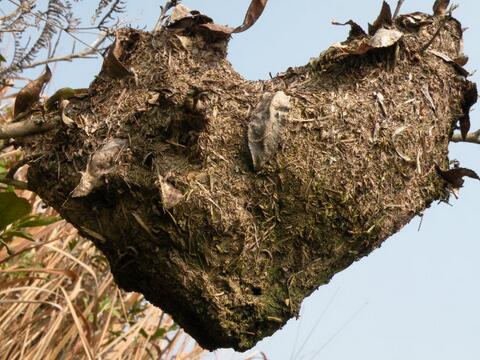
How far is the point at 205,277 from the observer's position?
153cm

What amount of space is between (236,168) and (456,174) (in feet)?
1.78

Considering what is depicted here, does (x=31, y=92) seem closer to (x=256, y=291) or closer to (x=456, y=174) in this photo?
(x=256, y=291)

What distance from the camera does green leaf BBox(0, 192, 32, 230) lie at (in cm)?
189

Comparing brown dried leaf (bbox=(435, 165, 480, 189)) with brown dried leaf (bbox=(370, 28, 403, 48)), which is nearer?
brown dried leaf (bbox=(370, 28, 403, 48))

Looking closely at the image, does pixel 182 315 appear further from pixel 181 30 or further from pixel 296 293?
A: pixel 181 30

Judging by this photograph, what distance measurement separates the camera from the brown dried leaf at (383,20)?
67.2 inches

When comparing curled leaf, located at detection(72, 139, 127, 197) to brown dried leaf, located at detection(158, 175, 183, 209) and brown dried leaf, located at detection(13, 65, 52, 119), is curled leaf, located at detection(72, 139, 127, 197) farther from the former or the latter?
brown dried leaf, located at detection(13, 65, 52, 119)

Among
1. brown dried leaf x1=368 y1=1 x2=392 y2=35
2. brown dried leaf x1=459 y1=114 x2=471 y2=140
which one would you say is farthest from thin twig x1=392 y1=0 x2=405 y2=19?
brown dried leaf x1=459 y1=114 x2=471 y2=140

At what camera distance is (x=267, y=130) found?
152 centimetres

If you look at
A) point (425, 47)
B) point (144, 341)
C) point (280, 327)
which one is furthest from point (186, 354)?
point (425, 47)

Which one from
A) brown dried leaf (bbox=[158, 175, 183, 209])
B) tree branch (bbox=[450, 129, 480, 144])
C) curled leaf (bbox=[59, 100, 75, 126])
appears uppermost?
curled leaf (bbox=[59, 100, 75, 126])

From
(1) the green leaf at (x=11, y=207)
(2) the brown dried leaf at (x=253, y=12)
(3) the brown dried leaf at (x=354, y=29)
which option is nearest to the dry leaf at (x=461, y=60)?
(3) the brown dried leaf at (x=354, y=29)

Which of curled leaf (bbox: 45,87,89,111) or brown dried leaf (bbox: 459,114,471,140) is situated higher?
curled leaf (bbox: 45,87,89,111)

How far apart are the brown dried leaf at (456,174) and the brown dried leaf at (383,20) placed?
0.34m
